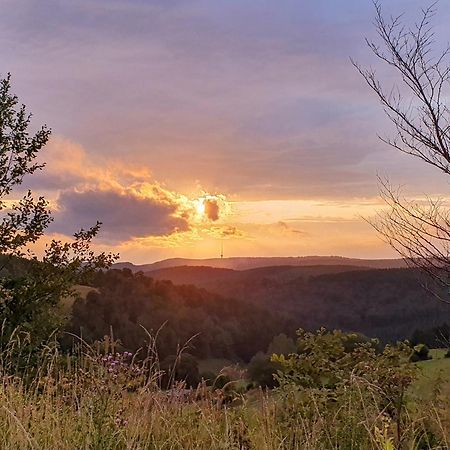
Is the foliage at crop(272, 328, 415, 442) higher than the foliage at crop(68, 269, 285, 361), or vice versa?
the foliage at crop(272, 328, 415, 442)

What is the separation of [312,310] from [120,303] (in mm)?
17550

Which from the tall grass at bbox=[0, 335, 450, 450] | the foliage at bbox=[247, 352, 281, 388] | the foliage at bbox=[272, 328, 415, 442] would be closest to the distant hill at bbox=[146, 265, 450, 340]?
the foliage at bbox=[247, 352, 281, 388]

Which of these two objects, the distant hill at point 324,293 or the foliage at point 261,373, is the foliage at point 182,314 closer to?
the distant hill at point 324,293

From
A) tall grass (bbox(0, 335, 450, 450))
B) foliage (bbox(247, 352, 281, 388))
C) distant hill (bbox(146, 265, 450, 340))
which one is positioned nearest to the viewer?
tall grass (bbox(0, 335, 450, 450))

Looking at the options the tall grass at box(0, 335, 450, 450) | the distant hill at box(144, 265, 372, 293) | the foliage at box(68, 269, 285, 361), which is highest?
the distant hill at box(144, 265, 372, 293)

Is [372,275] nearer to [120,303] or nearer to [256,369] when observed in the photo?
[120,303]

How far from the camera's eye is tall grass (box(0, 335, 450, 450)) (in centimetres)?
473

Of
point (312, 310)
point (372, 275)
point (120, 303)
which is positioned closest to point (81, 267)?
point (120, 303)

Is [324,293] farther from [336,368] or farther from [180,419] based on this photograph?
[180,419]

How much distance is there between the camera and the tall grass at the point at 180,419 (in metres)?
4.73

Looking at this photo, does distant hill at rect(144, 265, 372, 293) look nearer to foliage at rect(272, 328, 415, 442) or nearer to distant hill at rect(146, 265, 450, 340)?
distant hill at rect(146, 265, 450, 340)

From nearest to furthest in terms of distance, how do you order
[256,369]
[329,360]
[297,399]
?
1. [297,399]
2. [329,360]
3. [256,369]

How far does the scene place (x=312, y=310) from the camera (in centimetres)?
5262

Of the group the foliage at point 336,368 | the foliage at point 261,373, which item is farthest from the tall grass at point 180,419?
the foliage at point 261,373
